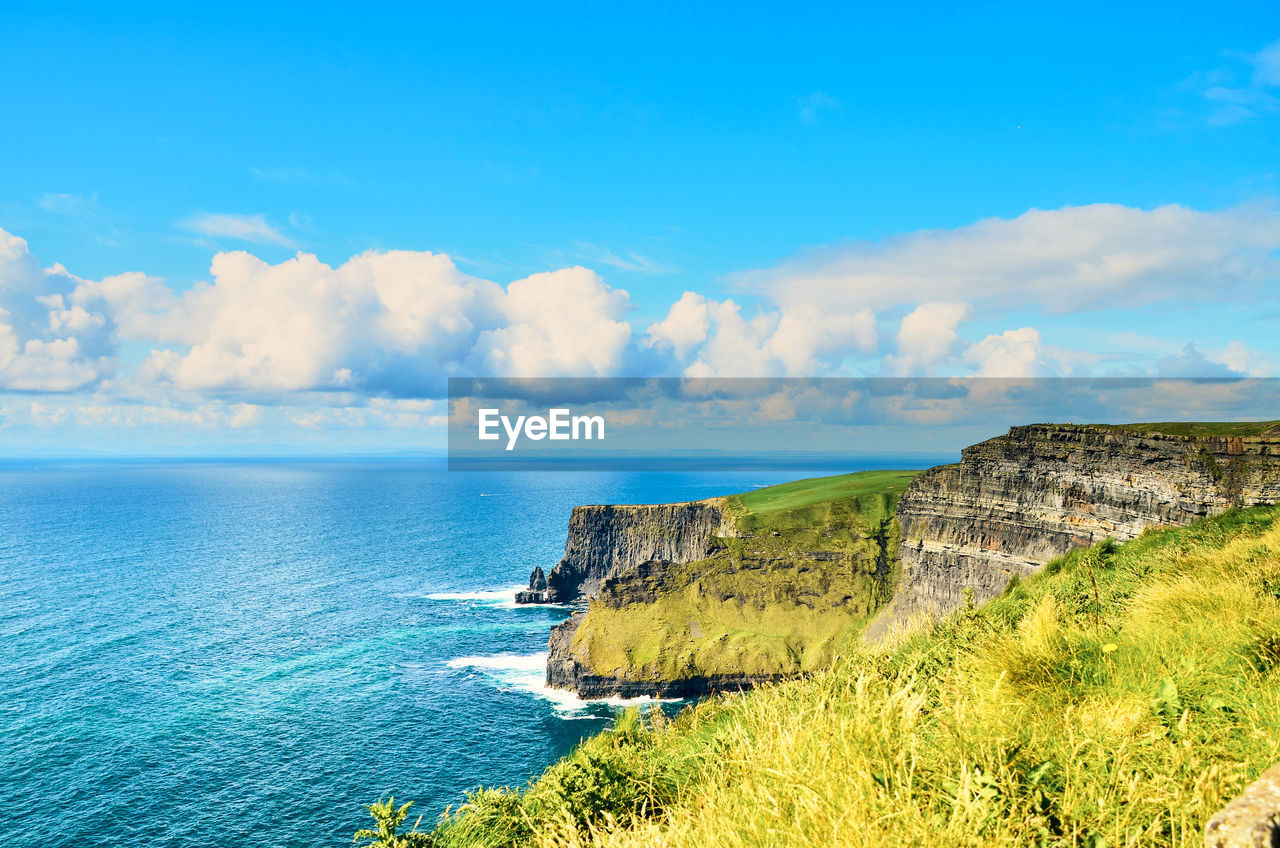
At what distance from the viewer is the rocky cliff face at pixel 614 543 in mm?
108562

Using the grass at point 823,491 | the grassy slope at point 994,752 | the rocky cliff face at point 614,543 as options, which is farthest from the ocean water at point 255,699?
the grassy slope at point 994,752

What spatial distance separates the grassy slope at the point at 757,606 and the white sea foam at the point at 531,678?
3.34 meters

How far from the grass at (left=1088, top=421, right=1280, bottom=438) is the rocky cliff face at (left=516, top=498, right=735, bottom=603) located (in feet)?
199

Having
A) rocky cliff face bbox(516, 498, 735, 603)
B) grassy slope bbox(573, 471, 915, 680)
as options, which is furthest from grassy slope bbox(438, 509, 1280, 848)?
rocky cliff face bbox(516, 498, 735, 603)

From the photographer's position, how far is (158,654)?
7300 cm

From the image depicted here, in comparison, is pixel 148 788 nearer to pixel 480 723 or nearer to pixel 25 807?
pixel 25 807

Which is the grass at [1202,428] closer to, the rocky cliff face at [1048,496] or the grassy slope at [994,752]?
the rocky cliff face at [1048,496]

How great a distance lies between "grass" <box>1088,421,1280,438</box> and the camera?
156 feet

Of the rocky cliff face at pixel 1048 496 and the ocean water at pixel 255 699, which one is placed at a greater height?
the rocky cliff face at pixel 1048 496

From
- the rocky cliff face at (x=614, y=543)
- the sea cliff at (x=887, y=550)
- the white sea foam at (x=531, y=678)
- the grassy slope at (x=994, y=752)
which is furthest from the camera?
the rocky cliff face at (x=614, y=543)

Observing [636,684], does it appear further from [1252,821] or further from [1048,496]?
[1252,821]

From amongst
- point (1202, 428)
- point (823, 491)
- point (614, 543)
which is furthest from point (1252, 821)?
point (614, 543)

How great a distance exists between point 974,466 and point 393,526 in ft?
558

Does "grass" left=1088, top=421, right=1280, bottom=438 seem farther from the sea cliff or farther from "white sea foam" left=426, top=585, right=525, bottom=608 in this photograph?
"white sea foam" left=426, top=585, right=525, bottom=608
